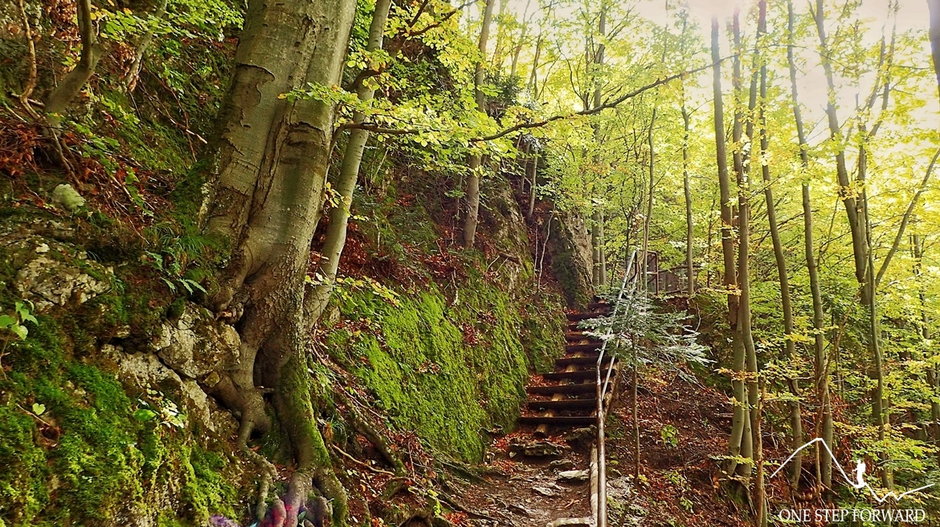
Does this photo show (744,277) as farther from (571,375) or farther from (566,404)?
(571,375)

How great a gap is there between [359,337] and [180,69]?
12.0ft

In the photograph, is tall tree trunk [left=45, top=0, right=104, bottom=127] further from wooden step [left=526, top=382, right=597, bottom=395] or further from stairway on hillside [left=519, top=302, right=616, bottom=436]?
wooden step [left=526, top=382, right=597, bottom=395]

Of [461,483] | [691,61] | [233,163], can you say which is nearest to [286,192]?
[233,163]

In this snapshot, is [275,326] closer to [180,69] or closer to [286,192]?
[286,192]

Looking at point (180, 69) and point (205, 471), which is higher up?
point (180, 69)

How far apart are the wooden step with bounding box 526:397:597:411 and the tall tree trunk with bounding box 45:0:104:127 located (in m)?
8.37

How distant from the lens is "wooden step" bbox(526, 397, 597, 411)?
872 cm

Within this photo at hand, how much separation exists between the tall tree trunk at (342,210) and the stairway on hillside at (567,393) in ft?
18.5

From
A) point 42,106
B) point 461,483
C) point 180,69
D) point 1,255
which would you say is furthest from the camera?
point 461,483

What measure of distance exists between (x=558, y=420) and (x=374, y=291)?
538 centimetres

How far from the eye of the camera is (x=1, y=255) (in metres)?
1.89

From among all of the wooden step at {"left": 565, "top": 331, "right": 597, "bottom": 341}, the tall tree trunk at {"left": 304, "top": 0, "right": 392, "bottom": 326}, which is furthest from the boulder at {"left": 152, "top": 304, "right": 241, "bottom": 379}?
the wooden step at {"left": 565, "top": 331, "right": 597, "bottom": 341}

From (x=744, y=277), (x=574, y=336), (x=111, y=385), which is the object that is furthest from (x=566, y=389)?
(x=111, y=385)

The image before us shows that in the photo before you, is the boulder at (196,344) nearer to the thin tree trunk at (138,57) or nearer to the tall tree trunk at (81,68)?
the tall tree trunk at (81,68)
